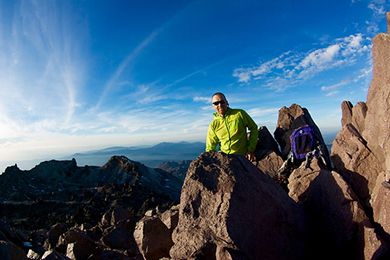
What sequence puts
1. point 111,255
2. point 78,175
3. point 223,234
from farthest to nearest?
point 78,175 → point 111,255 → point 223,234

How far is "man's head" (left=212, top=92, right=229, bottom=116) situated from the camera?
25.2 feet

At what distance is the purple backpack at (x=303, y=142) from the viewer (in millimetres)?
7664

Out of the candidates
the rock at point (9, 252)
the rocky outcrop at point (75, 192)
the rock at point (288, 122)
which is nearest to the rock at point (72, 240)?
the rock at point (9, 252)

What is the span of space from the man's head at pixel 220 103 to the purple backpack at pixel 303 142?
3023mm

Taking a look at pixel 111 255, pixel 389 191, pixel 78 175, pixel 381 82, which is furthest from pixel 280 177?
pixel 78 175

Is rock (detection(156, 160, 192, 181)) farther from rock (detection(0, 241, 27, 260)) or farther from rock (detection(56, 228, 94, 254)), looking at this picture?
rock (detection(0, 241, 27, 260))

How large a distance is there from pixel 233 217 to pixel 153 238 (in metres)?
2.96

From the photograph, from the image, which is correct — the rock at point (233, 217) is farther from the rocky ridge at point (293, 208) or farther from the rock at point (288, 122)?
the rock at point (288, 122)

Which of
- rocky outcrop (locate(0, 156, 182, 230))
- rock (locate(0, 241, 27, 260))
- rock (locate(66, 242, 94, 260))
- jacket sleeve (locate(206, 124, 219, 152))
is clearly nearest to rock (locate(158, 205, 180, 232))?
jacket sleeve (locate(206, 124, 219, 152))

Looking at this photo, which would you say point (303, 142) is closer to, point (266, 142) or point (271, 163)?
point (271, 163)

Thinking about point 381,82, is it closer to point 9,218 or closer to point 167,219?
point 167,219

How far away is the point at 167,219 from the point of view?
5.98m

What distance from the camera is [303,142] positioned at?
7.91 m

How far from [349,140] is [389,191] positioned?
3.34 meters
